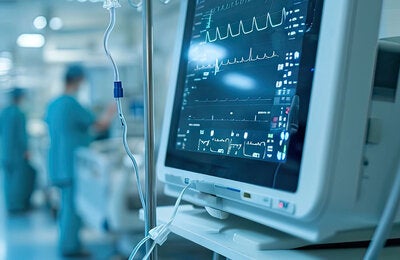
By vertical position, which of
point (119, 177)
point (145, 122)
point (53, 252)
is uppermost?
point (145, 122)

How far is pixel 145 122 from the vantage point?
2.47 ft

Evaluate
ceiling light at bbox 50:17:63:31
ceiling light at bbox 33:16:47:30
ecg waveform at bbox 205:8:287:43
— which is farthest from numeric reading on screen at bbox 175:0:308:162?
ceiling light at bbox 50:17:63:31

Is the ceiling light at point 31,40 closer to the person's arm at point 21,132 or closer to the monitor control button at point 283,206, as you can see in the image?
the person's arm at point 21,132

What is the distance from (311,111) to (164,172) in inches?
16.2

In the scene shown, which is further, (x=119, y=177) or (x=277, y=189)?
(x=119, y=177)

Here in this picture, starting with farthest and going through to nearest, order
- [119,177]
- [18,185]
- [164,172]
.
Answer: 1. [18,185]
2. [119,177]
3. [164,172]

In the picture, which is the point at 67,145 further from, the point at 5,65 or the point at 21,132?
the point at 5,65

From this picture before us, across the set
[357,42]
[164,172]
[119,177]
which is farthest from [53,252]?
[357,42]

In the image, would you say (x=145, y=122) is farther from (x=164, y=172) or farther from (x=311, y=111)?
(x=311, y=111)

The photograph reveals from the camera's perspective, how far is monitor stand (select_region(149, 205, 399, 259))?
2.01 ft

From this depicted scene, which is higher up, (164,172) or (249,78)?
(249,78)

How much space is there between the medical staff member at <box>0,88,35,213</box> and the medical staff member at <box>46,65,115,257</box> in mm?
1547

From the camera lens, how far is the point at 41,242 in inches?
143

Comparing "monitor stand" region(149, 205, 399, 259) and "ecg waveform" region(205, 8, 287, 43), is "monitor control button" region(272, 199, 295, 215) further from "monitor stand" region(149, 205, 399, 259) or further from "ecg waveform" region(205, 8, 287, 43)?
"ecg waveform" region(205, 8, 287, 43)
